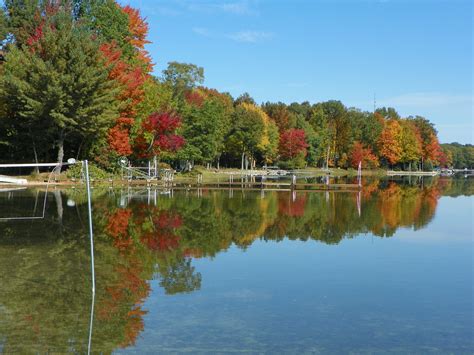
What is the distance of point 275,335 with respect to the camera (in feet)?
27.9

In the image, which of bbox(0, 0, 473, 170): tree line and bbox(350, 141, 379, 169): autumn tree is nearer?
bbox(0, 0, 473, 170): tree line

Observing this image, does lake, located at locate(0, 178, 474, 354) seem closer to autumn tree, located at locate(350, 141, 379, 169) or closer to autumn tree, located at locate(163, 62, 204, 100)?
autumn tree, located at locate(163, 62, 204, 100)

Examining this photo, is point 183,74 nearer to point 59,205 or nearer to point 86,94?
point 86,94

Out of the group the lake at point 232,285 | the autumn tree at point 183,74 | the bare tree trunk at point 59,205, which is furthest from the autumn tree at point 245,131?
the lake at point 232,285

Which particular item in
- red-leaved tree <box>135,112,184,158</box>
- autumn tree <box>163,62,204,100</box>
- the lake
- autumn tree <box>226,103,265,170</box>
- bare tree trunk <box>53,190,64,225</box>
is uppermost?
autumn tree <box>163,62,204,100</box>

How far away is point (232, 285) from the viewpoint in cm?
1196

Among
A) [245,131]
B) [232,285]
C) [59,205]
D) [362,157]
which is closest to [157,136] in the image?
[59,205]

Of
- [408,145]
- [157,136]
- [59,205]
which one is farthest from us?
[408,145]

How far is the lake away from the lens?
27.2 feet

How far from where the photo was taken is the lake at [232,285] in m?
8.30

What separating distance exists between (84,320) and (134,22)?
5160 cm

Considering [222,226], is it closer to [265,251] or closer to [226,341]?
[265,251]

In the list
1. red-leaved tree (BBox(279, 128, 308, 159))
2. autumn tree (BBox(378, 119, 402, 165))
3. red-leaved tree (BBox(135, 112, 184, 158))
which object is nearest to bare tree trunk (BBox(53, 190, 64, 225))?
red-leaved tree (BBox(135, 112, 184, 158))

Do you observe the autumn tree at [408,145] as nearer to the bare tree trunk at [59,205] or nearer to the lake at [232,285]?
the bare tree trunk at [59,205]
